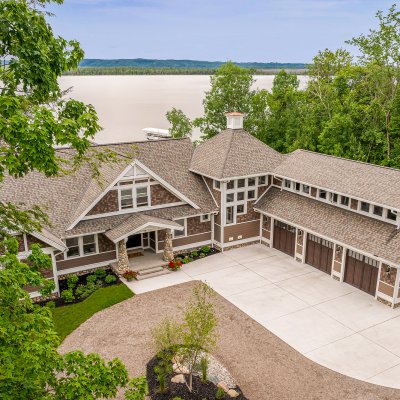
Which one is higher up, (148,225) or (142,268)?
(148,225)

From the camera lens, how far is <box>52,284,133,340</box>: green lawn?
20234 millimetres

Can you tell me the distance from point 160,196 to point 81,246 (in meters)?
5.76

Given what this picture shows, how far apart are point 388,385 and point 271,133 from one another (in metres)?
29.8

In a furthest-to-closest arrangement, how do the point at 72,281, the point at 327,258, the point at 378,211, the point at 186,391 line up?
the point at 327,258 → the point at 72,281 → the point at 378,211 → the point at 186,391

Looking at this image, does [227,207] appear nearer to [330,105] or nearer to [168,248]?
[168,248]

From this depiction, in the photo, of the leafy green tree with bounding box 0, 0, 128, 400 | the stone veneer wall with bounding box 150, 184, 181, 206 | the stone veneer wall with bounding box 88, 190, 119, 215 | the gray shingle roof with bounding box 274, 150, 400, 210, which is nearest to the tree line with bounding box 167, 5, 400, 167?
the gray shingle roof with bounding box 274, 150, 400, 210

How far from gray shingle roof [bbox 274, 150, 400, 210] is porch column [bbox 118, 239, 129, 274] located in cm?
1139

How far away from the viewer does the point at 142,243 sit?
28.7 meters

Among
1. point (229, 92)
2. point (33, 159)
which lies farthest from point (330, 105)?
point (33, 159)

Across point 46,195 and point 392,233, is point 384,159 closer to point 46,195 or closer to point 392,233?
point 392,233

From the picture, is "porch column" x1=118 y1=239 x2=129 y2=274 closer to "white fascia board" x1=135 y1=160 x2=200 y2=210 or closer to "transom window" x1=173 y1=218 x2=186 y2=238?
"transom window" x1=173 y1=218 x2=186 y2=238

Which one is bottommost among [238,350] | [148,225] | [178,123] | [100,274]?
[238,350]

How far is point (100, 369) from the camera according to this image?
8938 millimetres

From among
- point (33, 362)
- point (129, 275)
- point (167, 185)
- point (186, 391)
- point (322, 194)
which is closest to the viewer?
point (33, 362)
